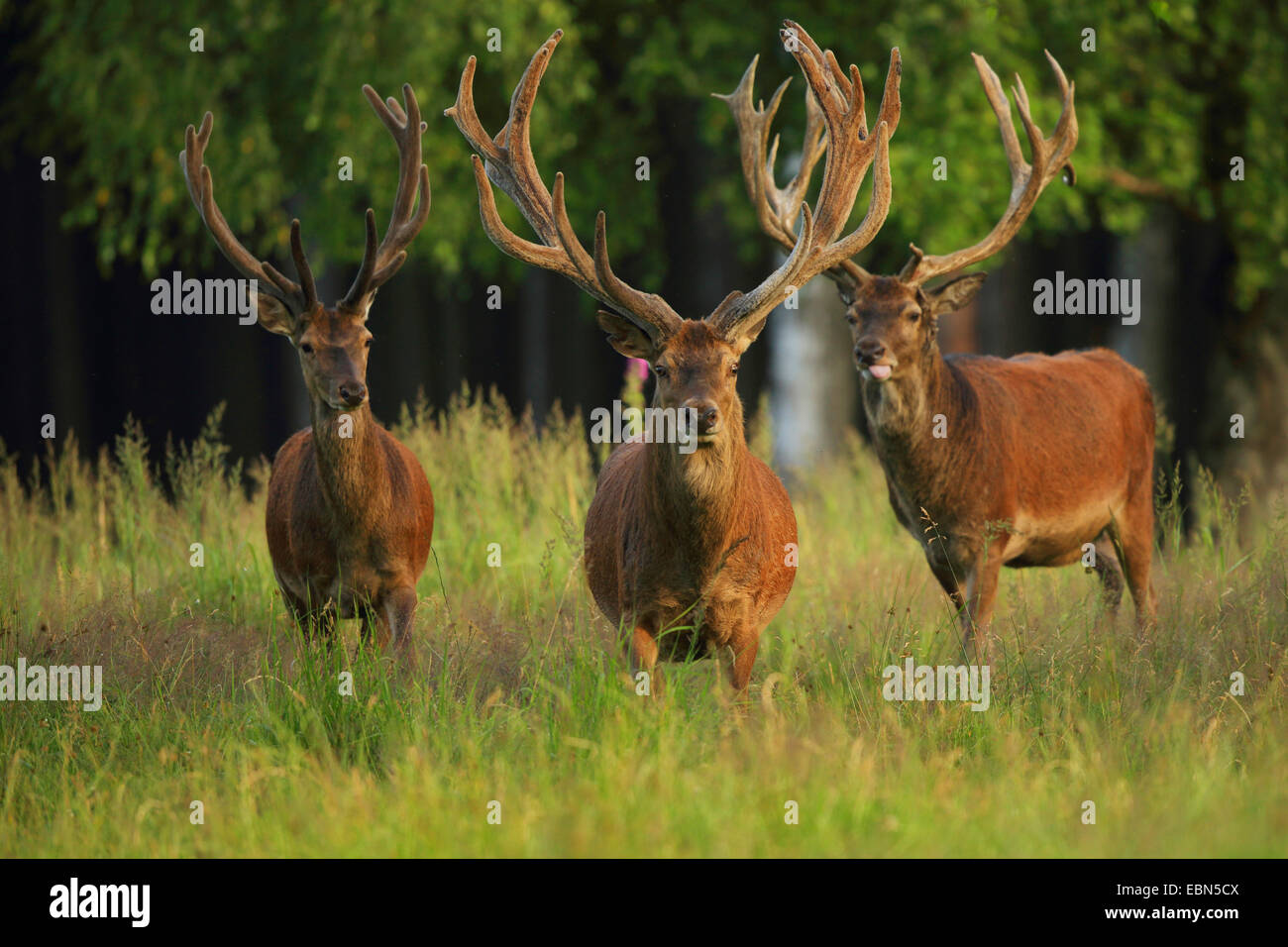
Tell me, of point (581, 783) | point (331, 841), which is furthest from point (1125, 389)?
point (331, 841)

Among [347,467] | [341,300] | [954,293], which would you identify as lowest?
[347,467]

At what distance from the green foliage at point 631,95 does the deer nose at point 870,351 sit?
4.03 m

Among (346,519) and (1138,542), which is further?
(1138,542)

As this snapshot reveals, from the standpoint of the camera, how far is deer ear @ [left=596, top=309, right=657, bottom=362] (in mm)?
5680

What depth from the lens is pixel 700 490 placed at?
5391mm

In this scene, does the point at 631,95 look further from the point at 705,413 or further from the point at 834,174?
the point at 705,413

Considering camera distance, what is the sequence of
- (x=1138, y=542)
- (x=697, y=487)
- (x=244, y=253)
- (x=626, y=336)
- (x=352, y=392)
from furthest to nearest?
1. (x=1138, y=542)
2. (x=244, y=253)
3. (x=352, y=392)
4. (x=626, y=336)
5. (x=697, y=487)

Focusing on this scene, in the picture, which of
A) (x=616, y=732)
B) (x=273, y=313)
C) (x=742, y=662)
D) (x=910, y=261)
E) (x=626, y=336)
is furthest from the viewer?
(x=910, y=261)

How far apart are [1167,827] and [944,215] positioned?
708cm

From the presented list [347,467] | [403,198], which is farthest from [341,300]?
[403,198]

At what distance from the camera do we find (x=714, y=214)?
13062 mm

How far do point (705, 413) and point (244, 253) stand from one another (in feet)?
8.86

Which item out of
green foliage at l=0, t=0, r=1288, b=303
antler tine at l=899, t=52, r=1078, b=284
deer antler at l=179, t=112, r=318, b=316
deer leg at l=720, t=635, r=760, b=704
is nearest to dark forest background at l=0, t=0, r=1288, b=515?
green foliage at l=0, t=0, r=1288, b=303
